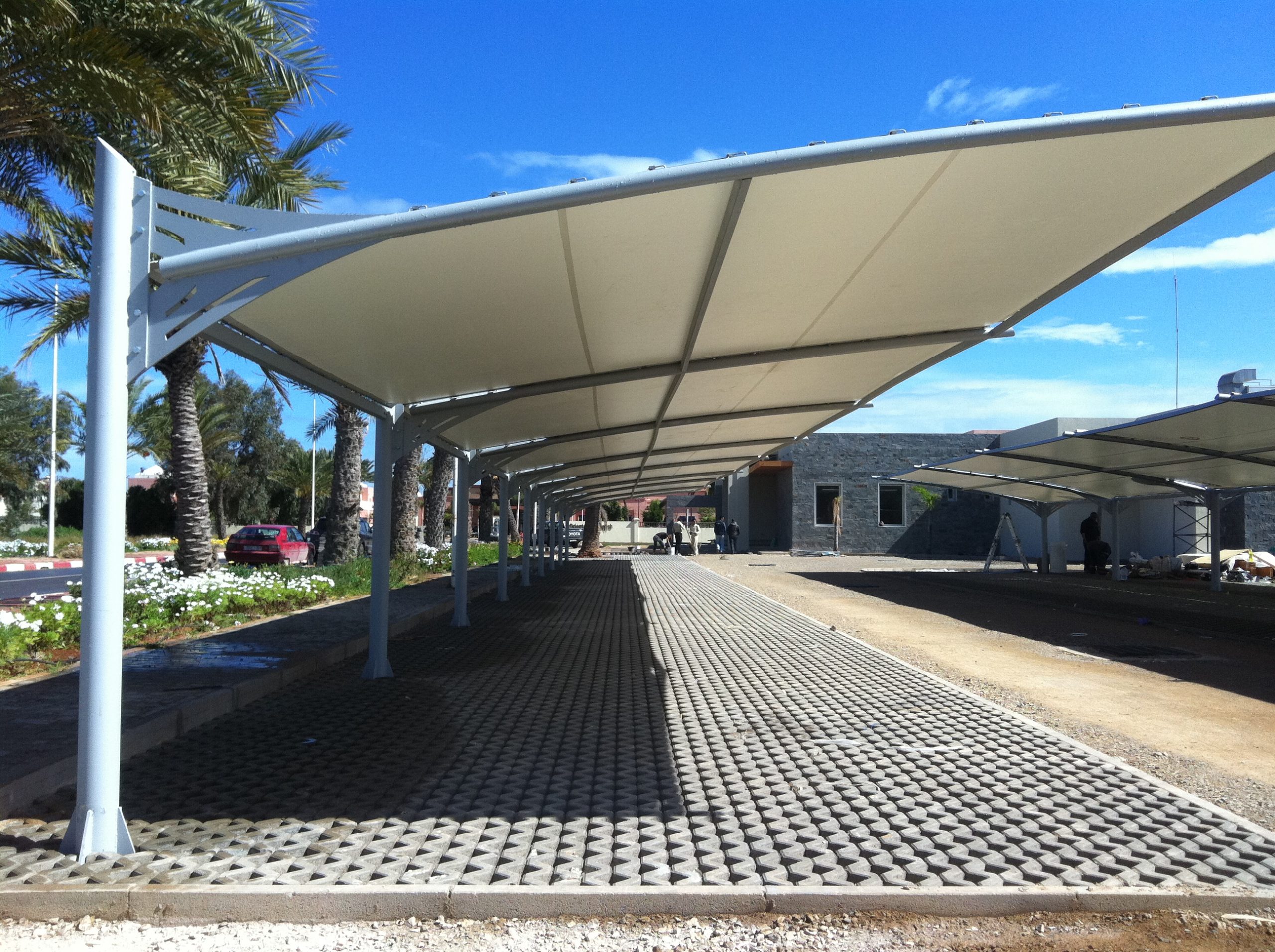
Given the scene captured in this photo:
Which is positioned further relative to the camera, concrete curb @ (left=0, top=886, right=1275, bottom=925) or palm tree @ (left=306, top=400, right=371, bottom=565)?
palm tree @ (left=306, top=400, right=371, bottom=565)

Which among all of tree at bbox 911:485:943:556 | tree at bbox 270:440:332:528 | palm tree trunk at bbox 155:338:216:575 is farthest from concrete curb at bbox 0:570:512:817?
tree at bbox 270:440:332:528

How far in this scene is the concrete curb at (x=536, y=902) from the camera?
11.4 feet

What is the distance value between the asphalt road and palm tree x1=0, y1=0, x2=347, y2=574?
17.9ft

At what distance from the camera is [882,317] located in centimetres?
811

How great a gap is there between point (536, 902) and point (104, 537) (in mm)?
2316

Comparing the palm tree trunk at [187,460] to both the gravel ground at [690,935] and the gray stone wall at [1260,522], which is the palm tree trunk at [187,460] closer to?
the gravel ground at [690,935]

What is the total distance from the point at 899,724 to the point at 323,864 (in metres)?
4.23

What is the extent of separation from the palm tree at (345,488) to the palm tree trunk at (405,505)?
227cm

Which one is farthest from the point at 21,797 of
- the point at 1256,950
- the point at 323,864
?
the point at 1256,950

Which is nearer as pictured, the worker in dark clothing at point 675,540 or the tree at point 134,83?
the tree at point 134,83

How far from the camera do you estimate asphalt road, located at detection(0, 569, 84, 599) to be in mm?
17594

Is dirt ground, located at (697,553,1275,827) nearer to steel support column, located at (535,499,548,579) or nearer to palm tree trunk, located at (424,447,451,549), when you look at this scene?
steel support column, located at (535,499,548,579)

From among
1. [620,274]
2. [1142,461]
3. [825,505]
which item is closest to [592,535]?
[825,505]

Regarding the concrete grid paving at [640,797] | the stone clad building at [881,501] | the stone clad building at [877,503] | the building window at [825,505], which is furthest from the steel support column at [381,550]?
the building window at [825,505]
